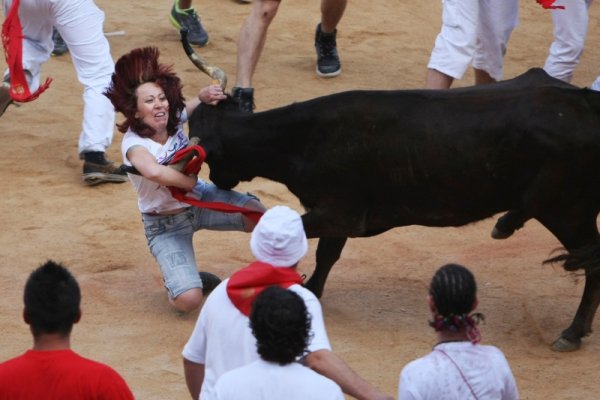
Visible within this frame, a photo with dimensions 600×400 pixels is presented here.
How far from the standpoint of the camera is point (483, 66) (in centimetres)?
948

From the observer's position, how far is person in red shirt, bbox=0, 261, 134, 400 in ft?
13.4

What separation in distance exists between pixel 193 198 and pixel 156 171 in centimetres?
44

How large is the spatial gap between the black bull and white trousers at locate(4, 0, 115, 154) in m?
2.21

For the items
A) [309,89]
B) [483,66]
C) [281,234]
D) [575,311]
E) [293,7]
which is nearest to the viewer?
[281,234]

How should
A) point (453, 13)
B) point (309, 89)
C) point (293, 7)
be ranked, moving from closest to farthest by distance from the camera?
point (453, 13) → point (309, 89) → point (293, 7)

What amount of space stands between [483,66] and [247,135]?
312 centimetres

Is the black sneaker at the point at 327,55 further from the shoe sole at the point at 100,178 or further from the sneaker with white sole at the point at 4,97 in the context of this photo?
the sneaker with white sole at the point at 4,97

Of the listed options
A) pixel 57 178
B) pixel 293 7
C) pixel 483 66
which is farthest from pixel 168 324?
pixel 293 7

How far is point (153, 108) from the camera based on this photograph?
679 cm

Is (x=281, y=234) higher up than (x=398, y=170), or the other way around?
(x=281, y=234)

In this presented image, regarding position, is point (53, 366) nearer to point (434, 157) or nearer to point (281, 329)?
point (281, 329)

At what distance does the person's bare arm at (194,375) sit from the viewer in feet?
15.9

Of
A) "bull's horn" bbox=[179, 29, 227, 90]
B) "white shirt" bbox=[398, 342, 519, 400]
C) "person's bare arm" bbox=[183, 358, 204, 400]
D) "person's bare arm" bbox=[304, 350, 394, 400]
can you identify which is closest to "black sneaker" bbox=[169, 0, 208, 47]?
"bull's horn" bbox=[179, 29, 227, 90]

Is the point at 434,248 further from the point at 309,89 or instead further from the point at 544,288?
the point at 309,89
